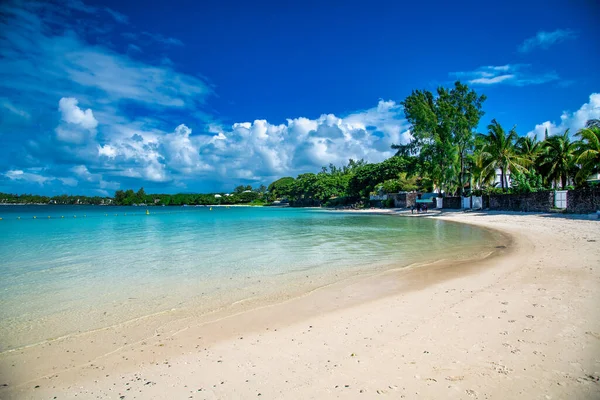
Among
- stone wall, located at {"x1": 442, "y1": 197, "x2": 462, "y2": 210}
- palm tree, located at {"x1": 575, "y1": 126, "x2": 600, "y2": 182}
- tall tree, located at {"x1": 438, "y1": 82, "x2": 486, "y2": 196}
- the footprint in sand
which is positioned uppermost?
tall tree, located at {"x1": 438, "y1": 82, "x2": 486, "y2": 196}

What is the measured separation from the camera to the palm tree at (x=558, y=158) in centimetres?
3409

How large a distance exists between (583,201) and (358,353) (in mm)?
26671

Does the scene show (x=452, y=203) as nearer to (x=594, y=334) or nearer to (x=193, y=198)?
(x=594, y=334)

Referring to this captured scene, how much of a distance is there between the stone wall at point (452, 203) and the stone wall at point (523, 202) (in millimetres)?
6350

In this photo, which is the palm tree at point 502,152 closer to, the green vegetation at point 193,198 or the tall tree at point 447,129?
the tall tree at point 447,129

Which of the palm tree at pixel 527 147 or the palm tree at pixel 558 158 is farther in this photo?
the palm tree at pixel 527 147

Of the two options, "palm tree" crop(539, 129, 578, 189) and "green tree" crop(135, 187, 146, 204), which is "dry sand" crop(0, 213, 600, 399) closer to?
"palm tree" crop(539, 129, 578, 189)

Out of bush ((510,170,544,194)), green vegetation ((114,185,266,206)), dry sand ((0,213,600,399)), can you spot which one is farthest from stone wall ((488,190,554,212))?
green vegetation ((114,185,266,206))

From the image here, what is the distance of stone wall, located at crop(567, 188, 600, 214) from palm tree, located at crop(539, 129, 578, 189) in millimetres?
10499

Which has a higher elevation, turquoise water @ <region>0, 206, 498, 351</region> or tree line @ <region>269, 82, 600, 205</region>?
tree line @ <region>269, 82, 600, 205</region>

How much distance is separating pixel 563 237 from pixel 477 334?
45.8 feet

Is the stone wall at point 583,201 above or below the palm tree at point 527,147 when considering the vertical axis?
below

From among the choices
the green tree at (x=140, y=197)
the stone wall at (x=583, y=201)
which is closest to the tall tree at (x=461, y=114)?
the stone wall at (x=583, y=201)

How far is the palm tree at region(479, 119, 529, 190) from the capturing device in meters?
37.2
